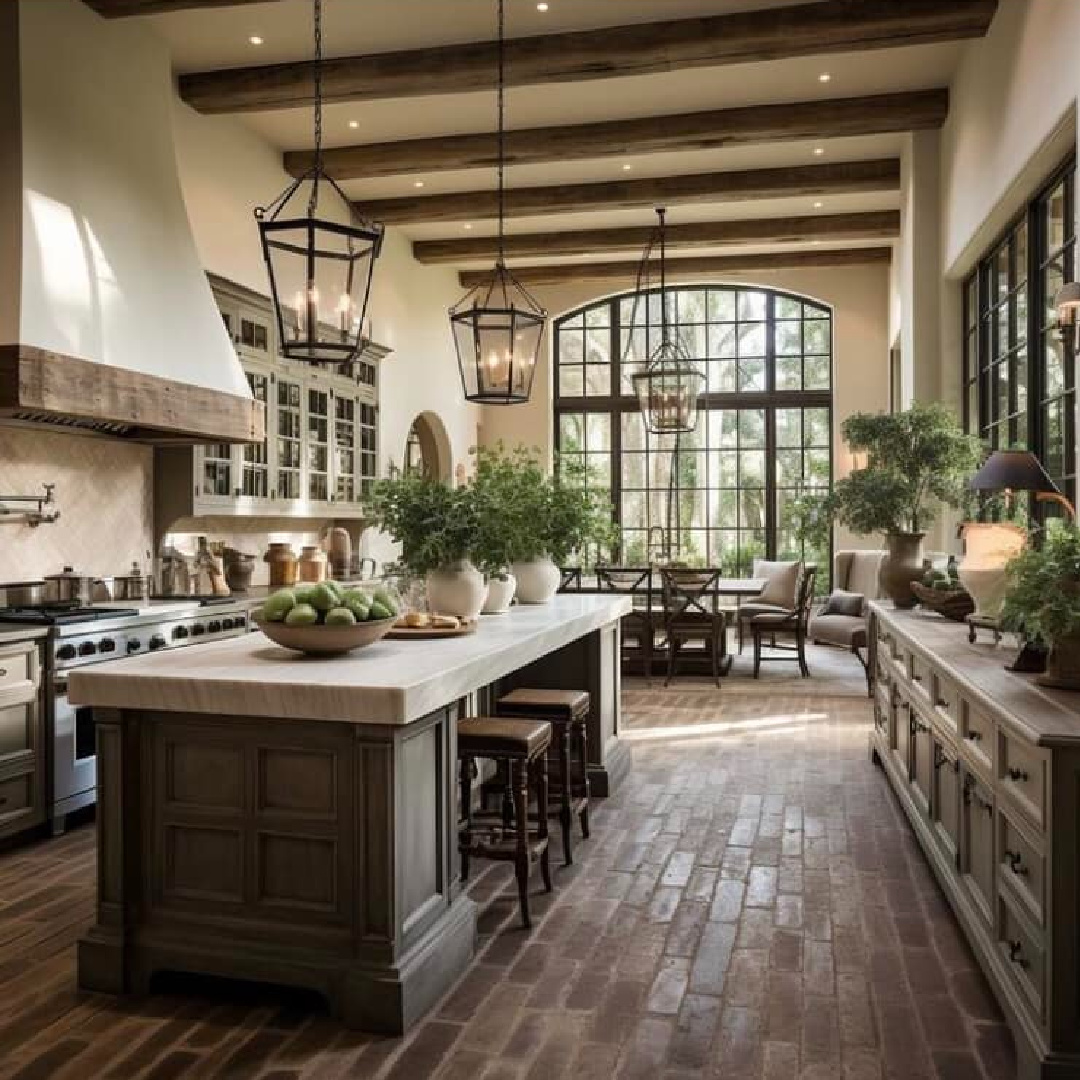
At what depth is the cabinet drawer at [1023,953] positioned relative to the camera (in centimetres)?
243

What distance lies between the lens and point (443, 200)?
30.3ft

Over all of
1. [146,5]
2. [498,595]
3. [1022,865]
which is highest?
[146,5]

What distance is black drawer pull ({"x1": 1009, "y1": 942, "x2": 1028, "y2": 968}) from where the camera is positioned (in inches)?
102

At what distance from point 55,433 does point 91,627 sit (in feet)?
4.28

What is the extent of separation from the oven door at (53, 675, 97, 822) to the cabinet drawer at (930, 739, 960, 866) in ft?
11.3

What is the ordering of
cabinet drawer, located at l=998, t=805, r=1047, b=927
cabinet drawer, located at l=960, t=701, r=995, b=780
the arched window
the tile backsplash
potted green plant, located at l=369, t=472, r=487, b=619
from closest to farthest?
cabinet drawer, located at l=998, t=805, r=1047, b=927, cabinet drawer, located at l=960, t=701, r=995, b=780, potted green plant, located at l=369, t=472, r=487, b=619, the tile backsplash, the arched window

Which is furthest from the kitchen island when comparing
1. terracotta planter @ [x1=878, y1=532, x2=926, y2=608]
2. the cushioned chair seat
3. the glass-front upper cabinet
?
the cushioned chair seat

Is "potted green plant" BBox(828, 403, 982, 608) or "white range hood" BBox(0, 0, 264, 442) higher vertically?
"white range hood" BBox(0, 0, 264, 442)

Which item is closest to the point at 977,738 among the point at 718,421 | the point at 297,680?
the point at 297,680

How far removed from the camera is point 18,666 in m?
4.46

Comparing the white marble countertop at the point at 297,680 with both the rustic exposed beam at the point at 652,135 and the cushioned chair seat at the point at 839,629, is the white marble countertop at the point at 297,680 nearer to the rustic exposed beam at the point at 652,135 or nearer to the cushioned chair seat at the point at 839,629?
the rustic exposed beam at the point at 652,135

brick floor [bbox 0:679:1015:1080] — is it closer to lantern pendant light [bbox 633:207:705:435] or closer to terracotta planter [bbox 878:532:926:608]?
terracotta planter [bbox 878:532:926:608]

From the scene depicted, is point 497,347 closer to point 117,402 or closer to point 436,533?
point 436,533

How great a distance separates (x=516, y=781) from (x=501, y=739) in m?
0.16
